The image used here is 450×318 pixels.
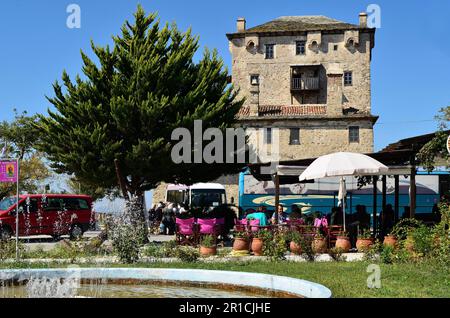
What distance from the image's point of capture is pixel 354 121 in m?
46.7

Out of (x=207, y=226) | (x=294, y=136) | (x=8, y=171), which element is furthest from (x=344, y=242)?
(x=294, y=136)

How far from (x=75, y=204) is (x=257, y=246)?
46.0 feet

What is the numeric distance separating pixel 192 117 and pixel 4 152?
1226 inches

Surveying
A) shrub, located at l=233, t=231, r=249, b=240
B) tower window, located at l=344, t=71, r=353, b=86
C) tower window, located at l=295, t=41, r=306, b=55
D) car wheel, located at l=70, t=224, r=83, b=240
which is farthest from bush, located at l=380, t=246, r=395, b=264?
tower window, located at l=295, t=41, r=306, b=55

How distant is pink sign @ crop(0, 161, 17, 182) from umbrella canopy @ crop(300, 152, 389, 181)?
7.56 metres

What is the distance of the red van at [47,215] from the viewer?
79.6ft

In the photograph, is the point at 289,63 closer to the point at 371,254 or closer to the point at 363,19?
the point at 363,19

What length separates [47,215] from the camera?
2545cm

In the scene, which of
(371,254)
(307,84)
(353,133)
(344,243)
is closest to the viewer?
(371,254)

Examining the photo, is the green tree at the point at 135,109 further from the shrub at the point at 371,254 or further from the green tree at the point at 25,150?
the green tree at the point at 25,150

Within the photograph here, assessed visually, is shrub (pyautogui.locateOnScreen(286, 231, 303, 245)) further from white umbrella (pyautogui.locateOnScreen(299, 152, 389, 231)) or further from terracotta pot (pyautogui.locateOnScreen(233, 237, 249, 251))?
white umbrella (pyautogui.locateOnScreen(299, 152, 389, 231))

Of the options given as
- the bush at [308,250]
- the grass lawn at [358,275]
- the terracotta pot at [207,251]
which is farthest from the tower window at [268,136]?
the grass lawn at [358,275]

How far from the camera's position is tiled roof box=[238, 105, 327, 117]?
47438 mm
